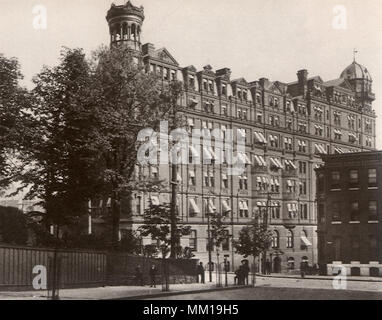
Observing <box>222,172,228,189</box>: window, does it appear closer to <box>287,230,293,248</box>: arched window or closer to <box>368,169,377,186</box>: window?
<box>287,230,293,248</box>: arched window

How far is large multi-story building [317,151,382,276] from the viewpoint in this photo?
48688 millimetres

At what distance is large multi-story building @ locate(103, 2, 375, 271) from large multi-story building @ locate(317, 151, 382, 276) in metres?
6.89

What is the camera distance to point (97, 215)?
2111 inches

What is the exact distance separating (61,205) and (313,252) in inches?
1688

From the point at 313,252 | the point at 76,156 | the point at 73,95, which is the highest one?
the point at 73,95

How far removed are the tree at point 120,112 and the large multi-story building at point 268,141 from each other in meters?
10.9

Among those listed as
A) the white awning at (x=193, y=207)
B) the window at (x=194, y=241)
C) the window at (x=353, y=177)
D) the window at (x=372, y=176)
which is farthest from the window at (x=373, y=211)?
the window at (x=194, y=241)

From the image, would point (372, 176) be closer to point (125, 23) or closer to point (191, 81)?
point (191, 81)

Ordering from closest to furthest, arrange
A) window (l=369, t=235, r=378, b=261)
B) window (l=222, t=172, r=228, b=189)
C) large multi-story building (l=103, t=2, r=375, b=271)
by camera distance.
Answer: window (l=369, t=235, r=378, b=261) < large multi-story building (l=103, t=2, r=375, b=271) < window (l=222, t=172, r=228, b=189)

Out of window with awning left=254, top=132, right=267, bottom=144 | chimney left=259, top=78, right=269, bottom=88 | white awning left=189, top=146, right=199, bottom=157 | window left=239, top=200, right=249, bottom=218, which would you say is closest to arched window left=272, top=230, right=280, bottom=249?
window left=239, top=200, right=249, bottom=218

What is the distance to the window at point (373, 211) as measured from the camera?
1948 inches
